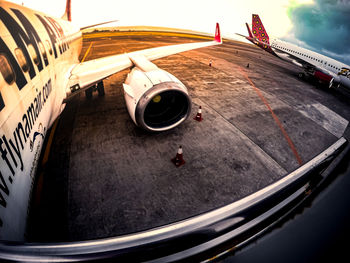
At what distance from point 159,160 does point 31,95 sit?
3751mm

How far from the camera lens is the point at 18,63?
2789mm

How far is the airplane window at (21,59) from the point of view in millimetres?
2843

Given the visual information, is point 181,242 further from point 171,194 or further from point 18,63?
point 171,194

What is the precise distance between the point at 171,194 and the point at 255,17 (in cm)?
2757

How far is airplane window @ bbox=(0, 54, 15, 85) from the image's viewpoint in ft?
7.60

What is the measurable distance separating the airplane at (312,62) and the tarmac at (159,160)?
6.51 m

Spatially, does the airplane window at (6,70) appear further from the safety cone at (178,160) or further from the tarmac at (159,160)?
the safety cone at (178,160)

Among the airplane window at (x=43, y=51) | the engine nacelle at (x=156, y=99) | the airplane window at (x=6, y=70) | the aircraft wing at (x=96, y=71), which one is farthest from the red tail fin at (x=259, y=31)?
the airplane window at (x=6, y=70)

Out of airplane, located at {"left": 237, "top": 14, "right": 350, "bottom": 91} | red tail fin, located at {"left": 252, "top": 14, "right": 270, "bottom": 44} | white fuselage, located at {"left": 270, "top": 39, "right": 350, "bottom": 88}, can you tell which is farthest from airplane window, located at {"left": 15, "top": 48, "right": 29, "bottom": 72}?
red tail fin, located at {"left": 252, "top": 14, "right": 270, "bottom": 44}

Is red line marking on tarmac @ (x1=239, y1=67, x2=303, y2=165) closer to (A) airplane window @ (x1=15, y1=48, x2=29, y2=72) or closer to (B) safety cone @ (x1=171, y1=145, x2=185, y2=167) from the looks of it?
(B) safety cone @ (x1=171, y1=145, x2=185, y2=167)

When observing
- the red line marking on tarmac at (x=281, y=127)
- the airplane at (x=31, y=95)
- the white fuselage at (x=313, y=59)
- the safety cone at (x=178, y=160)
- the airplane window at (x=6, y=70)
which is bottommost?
the red line marking on tarmac at (x=281, y=127)

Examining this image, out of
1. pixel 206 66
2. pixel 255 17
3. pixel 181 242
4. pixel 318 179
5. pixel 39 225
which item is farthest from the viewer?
pixel 255 17

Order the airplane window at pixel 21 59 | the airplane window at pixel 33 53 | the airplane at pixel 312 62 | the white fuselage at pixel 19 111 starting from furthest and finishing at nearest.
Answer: the airplane at pixel 312 62 → the airplane window at pixel 33 53 → the airplane window at pixel 21 59 → the white fuselage at pixel 19 111

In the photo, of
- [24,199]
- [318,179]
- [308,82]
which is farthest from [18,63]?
[308,82]
